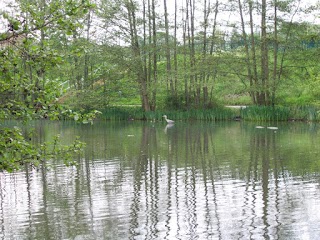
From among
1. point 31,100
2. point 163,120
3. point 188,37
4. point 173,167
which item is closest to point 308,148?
point 173,167

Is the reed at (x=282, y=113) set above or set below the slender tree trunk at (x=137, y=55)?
below

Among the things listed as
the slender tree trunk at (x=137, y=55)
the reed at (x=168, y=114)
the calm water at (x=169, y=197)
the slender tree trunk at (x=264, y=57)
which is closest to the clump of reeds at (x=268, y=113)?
the slender tree trunk at (x=264, y=57)

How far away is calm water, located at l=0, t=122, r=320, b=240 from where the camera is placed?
19.6 feet

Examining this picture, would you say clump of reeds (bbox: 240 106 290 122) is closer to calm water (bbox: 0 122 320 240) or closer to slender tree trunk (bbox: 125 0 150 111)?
slender tree trunk (bbox: 125 0 150 111)

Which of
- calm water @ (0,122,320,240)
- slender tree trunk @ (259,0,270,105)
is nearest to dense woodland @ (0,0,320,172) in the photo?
slender tree trunk @ (259,0,270,105)

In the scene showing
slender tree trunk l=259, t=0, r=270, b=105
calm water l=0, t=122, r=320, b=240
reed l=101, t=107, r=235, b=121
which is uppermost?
slender tree trunk l=259, t=0, r=270, b=105

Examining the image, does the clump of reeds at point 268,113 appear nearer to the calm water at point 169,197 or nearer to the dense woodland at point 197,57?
the dense woodland at point 197,57

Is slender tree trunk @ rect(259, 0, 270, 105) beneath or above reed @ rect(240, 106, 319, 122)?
above

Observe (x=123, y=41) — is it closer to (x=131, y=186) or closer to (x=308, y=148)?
(x=308, y=148)

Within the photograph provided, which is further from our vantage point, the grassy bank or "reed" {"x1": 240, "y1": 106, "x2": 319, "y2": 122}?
the grassy bank

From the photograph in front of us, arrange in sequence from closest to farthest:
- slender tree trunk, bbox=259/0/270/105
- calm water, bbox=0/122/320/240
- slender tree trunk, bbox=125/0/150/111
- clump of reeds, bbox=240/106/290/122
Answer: calm water, bbox=0/122/320/240 < clump of reeds, bbox=240/106/290/122 < slender tree trunk, bbox=259/0/270/105 < slender tree trunk, bbox=125/0/150/111

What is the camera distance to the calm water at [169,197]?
235 inches

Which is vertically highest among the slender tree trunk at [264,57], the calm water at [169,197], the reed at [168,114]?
the slender tree trunk at [264,57]

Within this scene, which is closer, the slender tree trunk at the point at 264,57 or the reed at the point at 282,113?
the reed at the point at 282,113
